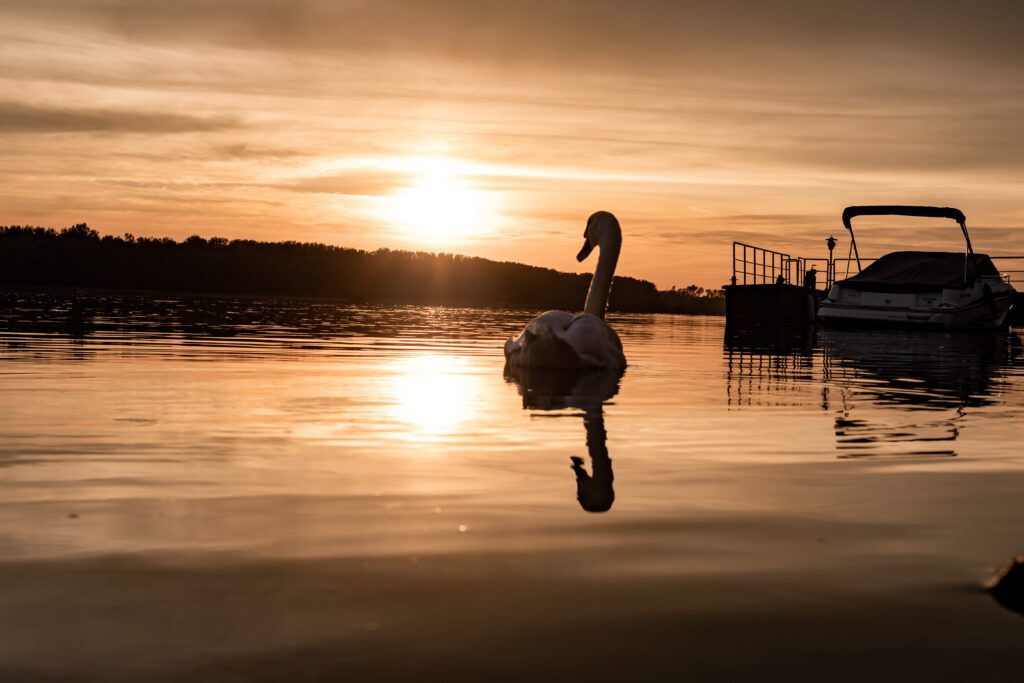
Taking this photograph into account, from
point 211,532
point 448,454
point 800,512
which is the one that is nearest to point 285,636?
point 211,532

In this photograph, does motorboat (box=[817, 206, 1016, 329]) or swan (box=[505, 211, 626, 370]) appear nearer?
swan (box=[505, 211, 626, 370])

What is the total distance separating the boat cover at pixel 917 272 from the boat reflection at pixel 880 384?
27.7ft

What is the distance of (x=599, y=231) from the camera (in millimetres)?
20203

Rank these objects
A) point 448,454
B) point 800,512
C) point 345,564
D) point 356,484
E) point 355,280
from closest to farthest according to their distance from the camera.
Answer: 1. point 345,564
2. point 800,512
3. point 356,484
4. point 448,454
5. point 355,280

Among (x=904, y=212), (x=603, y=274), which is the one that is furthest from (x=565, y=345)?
(x=904, y=212)

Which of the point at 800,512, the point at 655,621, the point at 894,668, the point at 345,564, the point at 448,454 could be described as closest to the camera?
the point at 894,668

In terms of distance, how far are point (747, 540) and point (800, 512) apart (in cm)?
87

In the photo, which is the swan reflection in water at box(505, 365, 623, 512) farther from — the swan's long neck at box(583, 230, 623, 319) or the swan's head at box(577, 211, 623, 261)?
the swan's head at box(577, 211, 623, 261)

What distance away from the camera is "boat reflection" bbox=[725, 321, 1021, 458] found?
9.79 metres

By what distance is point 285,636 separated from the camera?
149 inches

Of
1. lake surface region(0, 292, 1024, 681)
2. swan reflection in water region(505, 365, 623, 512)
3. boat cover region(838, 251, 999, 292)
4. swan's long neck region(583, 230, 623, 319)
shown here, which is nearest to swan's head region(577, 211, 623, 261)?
swan's long neck region(583, 230, 623, 319)

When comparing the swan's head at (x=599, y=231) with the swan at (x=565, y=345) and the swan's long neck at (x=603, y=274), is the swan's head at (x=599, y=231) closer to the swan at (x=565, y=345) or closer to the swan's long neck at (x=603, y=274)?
the swan's long neck at (x=603, y=274)

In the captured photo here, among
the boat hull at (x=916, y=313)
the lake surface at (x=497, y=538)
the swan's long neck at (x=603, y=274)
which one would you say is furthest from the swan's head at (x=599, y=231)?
the boat hull at (x=916, y=313)

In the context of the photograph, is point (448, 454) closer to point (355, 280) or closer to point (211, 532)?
point (211, 532)
